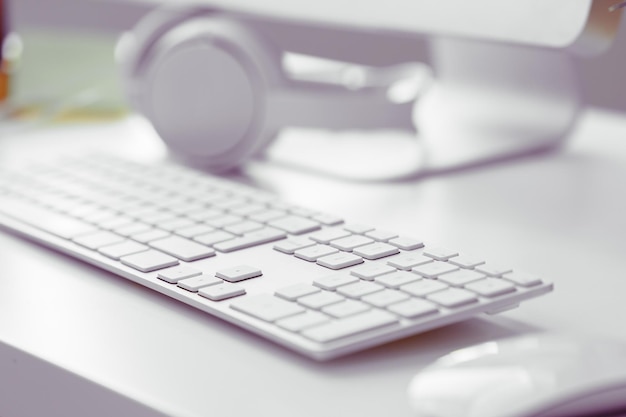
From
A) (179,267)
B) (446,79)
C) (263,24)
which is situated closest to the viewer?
(179,267)

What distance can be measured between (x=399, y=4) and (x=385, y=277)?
309 millimetres

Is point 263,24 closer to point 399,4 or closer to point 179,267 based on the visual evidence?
point 399,4

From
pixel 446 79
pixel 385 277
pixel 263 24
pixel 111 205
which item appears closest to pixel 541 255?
pixel 385 277

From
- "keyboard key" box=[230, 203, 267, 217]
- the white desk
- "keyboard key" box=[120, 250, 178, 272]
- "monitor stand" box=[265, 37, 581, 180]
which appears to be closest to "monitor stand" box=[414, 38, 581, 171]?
"monitor stand" box=[265, 37, 581, 180]

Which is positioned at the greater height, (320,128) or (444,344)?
(320,128)

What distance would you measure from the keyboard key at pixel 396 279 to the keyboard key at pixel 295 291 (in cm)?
3

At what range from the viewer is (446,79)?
942 mm

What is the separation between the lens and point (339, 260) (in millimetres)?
495

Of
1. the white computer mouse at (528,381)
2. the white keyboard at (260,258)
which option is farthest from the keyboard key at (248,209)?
the white computer mouse at (528,381)

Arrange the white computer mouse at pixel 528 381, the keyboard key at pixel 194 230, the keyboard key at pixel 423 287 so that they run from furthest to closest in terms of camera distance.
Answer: the keyboard key at pixel 194 230 < the keyboard key at pixel 423 287 < the white computer mouse at pixel 528 381

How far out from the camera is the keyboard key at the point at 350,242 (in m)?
0.52

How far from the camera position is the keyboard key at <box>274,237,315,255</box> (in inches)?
20.5

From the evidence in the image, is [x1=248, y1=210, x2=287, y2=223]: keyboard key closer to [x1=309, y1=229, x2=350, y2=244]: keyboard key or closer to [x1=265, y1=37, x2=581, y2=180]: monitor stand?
[x1=309, y1=229, x2=350, y2=244]: keyboard key

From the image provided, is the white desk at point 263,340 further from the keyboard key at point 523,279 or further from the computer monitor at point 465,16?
the computer monitor at point 465,16
